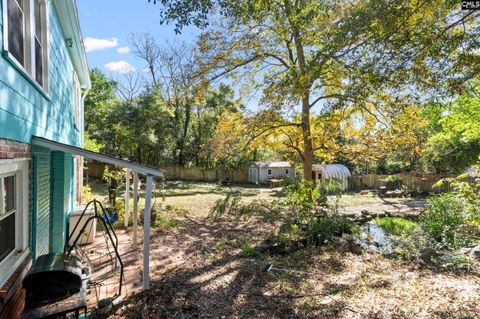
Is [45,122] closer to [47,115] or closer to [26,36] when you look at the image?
[47,115]

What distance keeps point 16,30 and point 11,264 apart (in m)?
2.54

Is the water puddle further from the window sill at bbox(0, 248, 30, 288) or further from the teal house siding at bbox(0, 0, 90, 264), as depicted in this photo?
the window sill at bbox(0, 248, 30, 288)

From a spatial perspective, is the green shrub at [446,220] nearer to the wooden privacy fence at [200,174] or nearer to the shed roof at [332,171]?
the shed roof at [332,171]

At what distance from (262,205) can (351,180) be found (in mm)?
15054

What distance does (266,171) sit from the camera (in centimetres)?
3025

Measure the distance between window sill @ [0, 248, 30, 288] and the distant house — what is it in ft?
86.6

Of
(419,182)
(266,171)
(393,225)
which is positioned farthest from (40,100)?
(266,171)

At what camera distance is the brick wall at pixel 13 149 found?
104 inches

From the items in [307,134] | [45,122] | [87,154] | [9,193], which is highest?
[307,134]

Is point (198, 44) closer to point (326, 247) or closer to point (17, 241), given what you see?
point (326, 247)

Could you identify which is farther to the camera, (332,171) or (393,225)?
(332,171)

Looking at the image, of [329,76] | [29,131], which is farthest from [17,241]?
[329,76]

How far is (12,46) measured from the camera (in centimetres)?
321

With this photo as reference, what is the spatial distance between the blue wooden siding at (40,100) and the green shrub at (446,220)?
28.1 feet
